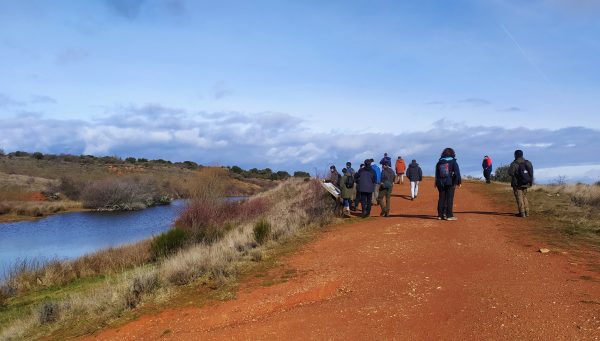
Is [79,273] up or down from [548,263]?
down

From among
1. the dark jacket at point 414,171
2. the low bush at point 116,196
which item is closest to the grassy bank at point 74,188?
the low bush at point 116,196

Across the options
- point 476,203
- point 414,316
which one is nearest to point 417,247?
point 414,316

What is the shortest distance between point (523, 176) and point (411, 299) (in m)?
8.67

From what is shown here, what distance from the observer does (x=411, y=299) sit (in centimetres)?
792

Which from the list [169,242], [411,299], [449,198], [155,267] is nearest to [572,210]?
[449,198]

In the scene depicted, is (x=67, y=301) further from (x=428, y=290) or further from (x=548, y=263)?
(x=548, y=263)

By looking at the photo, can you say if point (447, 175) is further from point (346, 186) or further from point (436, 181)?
point (346, 186)

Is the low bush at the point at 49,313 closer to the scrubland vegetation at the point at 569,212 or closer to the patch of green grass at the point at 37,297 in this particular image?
the patch of green grass at the point at 37,297

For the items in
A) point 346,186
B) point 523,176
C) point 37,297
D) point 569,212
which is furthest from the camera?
point 346,186

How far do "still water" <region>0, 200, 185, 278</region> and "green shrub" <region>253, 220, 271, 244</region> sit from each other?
9.64 m

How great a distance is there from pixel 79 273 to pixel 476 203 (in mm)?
15740

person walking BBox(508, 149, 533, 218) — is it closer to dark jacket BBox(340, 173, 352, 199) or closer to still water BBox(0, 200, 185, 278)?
dark jacket BBox(340, 173, 352, 199)

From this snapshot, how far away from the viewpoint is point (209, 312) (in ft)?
28.2

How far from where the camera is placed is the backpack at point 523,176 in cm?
1483
